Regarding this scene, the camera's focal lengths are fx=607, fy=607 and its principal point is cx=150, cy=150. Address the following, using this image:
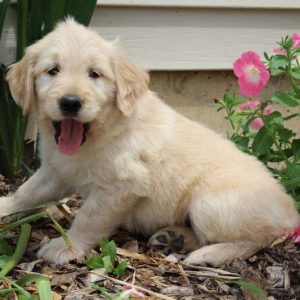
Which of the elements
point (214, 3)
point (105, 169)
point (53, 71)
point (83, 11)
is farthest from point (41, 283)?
point (214, 3)

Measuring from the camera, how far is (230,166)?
12.2ft

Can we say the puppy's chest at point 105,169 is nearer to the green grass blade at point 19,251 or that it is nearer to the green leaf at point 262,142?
the green grass blade at point 19,251

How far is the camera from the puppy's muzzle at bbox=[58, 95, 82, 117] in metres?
3.06

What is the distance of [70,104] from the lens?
121 inches

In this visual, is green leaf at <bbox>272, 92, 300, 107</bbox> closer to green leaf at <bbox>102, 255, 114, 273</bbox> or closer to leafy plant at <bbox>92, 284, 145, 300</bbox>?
green leaf at <bbox>102, 255, 114, 273</bbox>

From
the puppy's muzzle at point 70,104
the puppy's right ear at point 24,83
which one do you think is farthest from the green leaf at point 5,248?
the puppy's muzzle at point 70,104

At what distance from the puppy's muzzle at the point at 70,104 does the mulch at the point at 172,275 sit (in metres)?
0.87

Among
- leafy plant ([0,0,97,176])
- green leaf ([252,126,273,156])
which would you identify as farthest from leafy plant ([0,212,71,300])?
green leaf ([252,126,273,156])

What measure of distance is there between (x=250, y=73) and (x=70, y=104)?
145cm

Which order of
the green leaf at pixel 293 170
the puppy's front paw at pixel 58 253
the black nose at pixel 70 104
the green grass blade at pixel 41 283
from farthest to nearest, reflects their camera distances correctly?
1. the green leaf at pixel 293 170
2. the puppy's front paw at pixel 58 253
3. the black nose at pixel 70 104
4. the green grass blade at pixel 41 283

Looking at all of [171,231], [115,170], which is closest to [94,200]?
[115,170]

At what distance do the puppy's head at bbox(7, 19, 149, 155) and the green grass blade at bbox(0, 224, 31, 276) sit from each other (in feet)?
1.64

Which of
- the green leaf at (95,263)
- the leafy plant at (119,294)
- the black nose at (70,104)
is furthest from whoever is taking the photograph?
the green leaf at (95,263)

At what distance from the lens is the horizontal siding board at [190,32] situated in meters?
5.08
